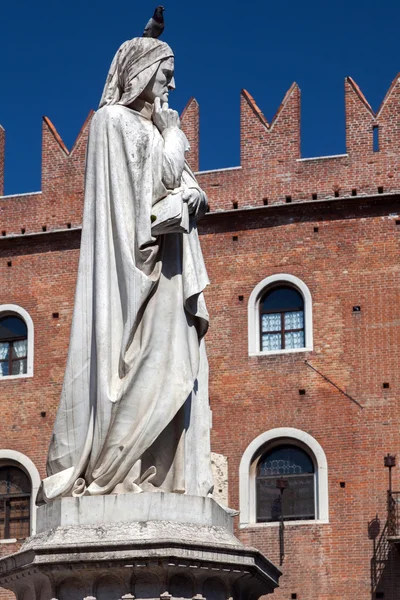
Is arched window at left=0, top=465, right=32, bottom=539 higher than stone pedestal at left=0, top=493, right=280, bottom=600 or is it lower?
higher

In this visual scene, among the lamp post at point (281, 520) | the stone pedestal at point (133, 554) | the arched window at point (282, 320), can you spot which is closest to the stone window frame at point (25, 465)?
the lamp post at point (281, 520)

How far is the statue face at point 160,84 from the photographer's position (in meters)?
7.47

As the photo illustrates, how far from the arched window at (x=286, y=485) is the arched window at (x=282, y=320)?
1888 millimetres

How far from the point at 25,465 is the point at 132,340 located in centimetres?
1993

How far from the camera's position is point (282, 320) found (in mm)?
25797

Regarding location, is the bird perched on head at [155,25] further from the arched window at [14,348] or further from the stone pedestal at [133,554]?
the arched window at [14,348]

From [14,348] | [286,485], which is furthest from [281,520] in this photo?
[14,348]

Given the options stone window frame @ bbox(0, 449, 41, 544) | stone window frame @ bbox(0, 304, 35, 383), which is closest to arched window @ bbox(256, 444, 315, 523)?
stone window frame @ bbox(0, 449, 41, 544)

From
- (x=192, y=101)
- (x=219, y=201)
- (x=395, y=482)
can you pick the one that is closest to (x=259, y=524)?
(x=395, y=482)

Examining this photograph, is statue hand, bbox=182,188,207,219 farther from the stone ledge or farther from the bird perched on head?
the stone ledge

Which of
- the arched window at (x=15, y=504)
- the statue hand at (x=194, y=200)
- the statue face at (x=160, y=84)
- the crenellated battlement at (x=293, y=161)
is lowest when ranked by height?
the statue hand at (x=194, y=200)

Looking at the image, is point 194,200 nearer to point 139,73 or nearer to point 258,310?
point 139,73

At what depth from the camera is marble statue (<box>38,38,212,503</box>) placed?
687 cm

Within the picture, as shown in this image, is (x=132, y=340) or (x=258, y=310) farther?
(x=258, y=310)
